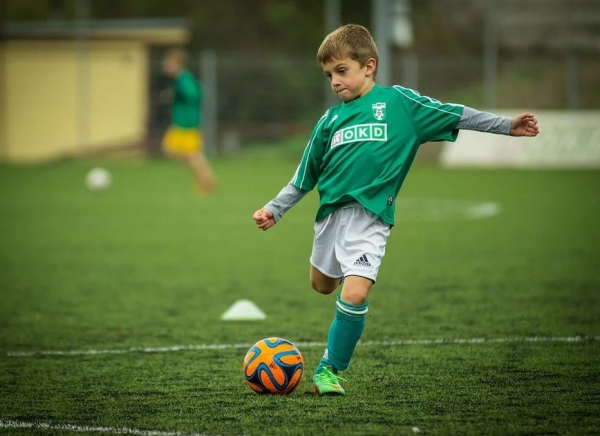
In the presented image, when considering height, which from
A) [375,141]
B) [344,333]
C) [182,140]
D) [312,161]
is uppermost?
[375,141]

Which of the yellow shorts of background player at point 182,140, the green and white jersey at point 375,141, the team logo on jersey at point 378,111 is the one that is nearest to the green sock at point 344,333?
the green and white jersey at point 375,141

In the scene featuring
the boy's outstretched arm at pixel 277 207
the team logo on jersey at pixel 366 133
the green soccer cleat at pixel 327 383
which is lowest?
the green soccer cleat at pixel 327 383

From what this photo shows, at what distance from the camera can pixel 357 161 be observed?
5.23 metres

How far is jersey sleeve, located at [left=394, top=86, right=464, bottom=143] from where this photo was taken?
5.29m

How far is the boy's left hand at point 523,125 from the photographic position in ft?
17.1

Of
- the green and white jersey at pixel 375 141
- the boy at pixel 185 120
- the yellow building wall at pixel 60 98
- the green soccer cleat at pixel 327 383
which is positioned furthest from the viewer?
the yellow building wall at pixel 60 98

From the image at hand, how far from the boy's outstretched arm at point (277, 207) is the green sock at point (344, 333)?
53cm

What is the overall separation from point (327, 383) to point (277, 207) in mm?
897

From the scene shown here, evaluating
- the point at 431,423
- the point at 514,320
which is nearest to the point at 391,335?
the point at 514,320

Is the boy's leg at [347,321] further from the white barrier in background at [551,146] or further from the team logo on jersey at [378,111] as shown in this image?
the white barrier in background at [551,146]

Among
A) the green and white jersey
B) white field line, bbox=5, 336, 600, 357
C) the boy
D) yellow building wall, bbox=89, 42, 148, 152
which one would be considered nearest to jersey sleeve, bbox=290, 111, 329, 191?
the green and white jersey

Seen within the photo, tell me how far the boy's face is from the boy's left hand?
2.34ft

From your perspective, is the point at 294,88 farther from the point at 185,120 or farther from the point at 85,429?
the point at 85,429

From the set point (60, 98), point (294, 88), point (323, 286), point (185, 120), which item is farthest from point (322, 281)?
point (60, 98)
